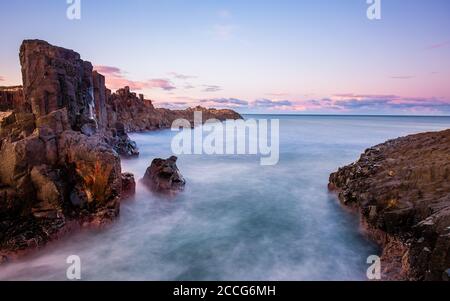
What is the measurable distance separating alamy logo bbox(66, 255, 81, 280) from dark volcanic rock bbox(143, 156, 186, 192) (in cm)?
508

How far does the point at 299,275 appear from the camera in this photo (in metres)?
6.42

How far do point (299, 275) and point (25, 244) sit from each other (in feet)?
22.5

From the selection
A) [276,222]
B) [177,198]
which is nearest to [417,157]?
[276,222]

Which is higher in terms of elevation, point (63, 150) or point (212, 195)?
point (63, 150)

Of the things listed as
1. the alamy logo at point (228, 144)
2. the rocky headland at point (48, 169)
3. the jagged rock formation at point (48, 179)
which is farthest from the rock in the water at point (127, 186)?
the alamy logo at point (228, 144)

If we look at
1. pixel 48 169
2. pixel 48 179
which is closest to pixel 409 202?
pixel 48 179

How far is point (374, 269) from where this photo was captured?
6.10 m

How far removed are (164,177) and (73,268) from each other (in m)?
6.02

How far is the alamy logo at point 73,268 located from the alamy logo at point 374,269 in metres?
6.69

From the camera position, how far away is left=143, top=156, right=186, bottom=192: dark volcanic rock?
11953mm

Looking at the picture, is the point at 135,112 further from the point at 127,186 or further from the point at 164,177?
the point at 127,186
